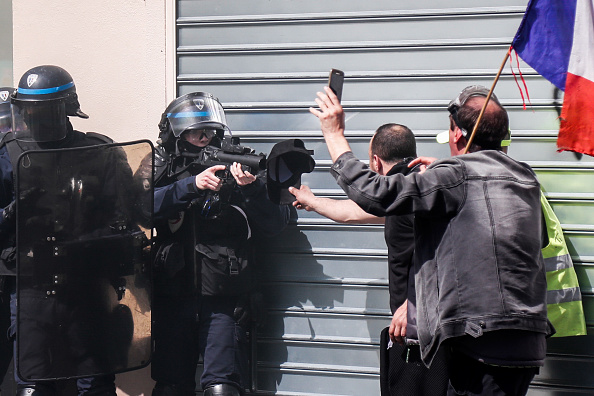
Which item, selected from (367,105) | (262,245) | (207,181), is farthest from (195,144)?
(367,105)

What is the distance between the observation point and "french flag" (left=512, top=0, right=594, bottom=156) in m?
3.50

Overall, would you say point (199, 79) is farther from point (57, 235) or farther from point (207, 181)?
point (57, 235)

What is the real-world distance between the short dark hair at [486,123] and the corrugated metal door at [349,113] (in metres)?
1.85

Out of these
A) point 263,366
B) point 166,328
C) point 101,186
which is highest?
point 101,186

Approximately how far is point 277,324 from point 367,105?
1709mm

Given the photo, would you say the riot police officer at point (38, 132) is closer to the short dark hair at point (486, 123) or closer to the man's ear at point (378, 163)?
the man's ear at point (378, 163)

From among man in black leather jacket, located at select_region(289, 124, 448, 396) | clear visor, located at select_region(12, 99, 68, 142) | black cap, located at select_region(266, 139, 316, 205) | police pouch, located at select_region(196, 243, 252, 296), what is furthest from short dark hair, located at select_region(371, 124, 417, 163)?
clear visor, located at select_region(12, 99, 68, 142)

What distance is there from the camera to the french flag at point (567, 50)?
11.5 feet

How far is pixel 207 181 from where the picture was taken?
4.58m

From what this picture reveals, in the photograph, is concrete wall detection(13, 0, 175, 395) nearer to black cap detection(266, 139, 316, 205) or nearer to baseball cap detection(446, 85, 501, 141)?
black cap detection(266, 139, 316, 205)

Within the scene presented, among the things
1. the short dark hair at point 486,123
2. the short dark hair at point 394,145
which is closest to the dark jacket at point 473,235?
the short dark hair at point 486,123

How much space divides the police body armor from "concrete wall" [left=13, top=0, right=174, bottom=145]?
807 millimetres

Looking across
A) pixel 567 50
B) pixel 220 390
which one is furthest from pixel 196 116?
pixel 567 50

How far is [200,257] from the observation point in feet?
16.1
